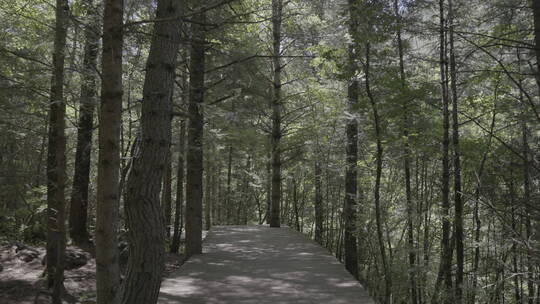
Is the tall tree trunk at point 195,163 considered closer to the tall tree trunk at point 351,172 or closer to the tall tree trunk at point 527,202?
the tall tree trunk at point 351,172

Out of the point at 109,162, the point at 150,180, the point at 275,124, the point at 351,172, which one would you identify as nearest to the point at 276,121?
the point at 275,124

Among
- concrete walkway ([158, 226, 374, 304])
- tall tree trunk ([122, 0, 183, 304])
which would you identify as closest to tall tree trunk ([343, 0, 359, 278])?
concrete walkway ([158, 226, 374, 304])

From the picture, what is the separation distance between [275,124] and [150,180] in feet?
34.7

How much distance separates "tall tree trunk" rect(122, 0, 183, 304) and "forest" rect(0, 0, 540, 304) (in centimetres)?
2

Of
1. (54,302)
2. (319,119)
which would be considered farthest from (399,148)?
(54,302)

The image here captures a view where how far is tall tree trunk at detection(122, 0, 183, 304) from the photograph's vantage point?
459cm

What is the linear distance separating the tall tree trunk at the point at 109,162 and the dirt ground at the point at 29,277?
423 cm

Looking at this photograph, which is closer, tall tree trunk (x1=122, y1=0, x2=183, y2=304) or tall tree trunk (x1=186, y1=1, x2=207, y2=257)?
tall tree trunk (x1=122, y1=0, x2=183, y2=304)

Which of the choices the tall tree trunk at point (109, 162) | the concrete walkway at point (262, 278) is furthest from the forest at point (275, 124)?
the concrete walkway at point (262, 278)

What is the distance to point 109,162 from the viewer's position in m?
3.34

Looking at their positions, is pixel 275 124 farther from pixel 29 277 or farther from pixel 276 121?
pixel 29 277

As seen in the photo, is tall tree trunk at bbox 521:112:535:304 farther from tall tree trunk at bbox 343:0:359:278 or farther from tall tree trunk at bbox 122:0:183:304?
tall tree trunk at bbox 122:0:183:304

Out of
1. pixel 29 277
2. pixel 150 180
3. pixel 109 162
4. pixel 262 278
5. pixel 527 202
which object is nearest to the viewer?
pixel 109 162

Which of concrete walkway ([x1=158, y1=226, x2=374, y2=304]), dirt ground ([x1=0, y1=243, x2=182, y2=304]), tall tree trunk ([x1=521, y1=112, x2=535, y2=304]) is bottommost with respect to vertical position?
dirt ground ([x1=0, y1=243, x2=182, y2=304])
